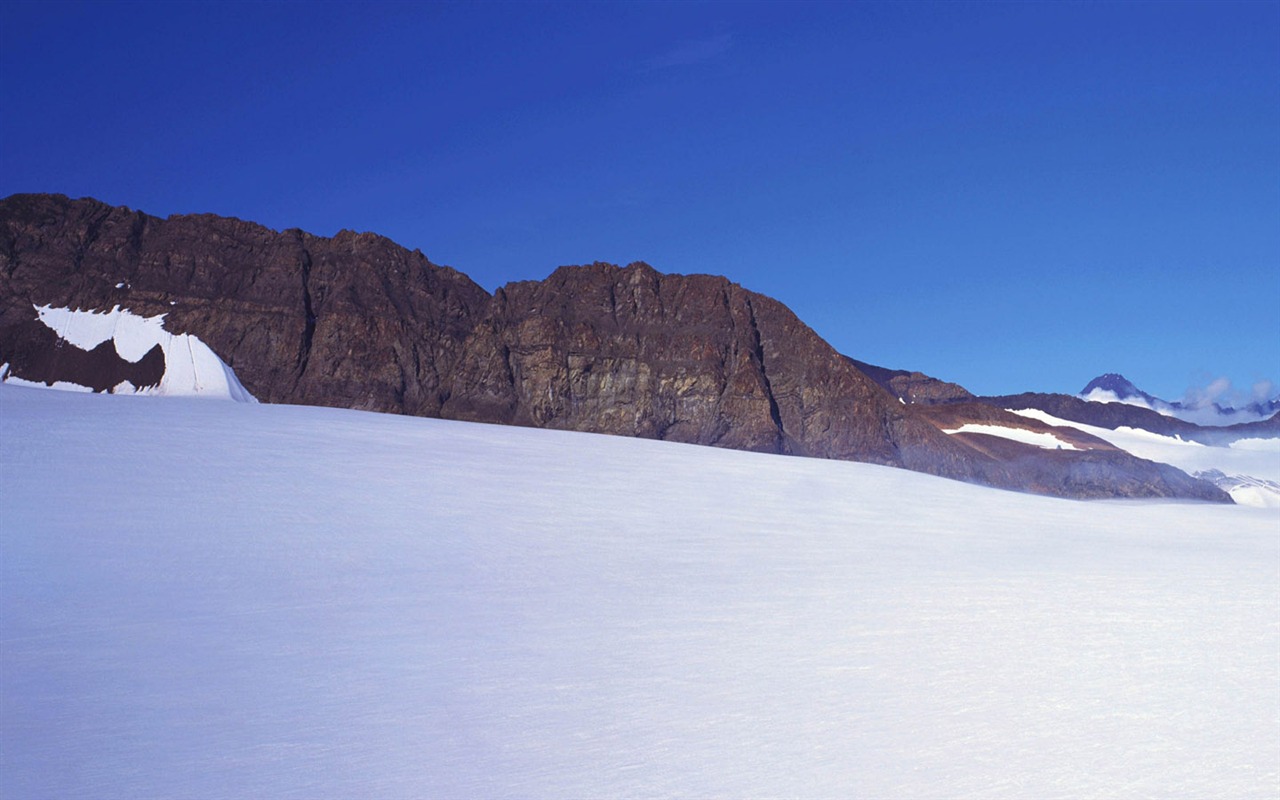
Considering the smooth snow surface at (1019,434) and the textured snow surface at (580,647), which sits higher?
the smooth snow surface at (1019,434)

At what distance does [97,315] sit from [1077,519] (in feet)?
357

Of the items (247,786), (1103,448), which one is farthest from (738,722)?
(1103,448)

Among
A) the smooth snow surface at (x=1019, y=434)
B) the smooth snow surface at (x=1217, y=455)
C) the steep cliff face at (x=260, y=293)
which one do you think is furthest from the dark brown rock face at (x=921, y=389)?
the steep cliff face at (x=260, y=293)

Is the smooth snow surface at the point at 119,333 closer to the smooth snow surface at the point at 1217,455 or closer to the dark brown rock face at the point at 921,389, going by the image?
the smooth snow surface at the point at 1217,455

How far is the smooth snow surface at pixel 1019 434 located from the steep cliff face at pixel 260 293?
76844mm

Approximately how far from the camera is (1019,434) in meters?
147

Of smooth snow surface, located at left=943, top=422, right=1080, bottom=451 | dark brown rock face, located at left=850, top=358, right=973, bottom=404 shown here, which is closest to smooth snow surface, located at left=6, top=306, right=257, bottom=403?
smooth snow surface, located at left=943, top=422, right=1080, bottom=451

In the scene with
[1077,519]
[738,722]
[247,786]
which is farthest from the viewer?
[1077,519]

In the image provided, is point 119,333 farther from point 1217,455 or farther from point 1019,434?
point 1217,455

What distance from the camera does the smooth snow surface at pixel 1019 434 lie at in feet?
467

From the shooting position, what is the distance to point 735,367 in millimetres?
135000

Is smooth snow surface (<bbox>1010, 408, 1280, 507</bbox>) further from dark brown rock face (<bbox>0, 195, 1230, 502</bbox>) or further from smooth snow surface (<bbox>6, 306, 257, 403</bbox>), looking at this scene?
smooth snow surface (<bbox>6, 306, 257, 403</bbox>)

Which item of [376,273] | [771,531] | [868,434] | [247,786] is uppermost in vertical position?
[376,273]

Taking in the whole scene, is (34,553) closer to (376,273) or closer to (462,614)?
(462,614)
